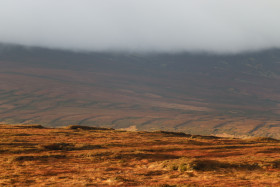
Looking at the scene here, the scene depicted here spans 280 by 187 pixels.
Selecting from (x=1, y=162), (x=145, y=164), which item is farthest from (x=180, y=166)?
(x=1, y=162)

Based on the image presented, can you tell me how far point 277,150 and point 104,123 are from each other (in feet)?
407

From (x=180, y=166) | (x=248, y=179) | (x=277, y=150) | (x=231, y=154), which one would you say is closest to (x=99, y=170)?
(x=180, y=166)

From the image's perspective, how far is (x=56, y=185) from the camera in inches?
771

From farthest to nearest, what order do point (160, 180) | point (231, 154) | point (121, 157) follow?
point (231, 154) → point (121, 157) → point (160, 180)

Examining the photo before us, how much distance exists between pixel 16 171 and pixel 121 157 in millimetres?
9691

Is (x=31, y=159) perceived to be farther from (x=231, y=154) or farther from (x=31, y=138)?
(x=231, y=154)

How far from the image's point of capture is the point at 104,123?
156500 mm

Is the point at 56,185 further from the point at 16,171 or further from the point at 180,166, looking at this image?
the point at 180,166

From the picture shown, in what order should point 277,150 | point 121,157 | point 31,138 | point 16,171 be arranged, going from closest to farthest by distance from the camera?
point 16,171
point 121,157
point 277,150
point 31,138

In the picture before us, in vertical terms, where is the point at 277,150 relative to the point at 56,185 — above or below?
below

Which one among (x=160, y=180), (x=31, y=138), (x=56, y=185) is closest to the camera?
(x=56, y=185)

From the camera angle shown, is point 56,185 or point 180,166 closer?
point 56,185

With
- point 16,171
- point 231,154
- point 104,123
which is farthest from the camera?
point 104,123

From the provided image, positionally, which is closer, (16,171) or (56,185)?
(56,185)
